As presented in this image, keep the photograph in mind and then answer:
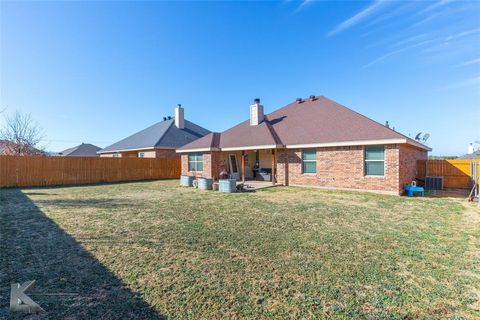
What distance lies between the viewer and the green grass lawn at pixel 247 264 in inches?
116

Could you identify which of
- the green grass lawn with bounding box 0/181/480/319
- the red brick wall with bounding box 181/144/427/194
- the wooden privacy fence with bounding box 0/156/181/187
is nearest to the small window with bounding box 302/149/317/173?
the red brick wall with bounding box 181/144/427/194

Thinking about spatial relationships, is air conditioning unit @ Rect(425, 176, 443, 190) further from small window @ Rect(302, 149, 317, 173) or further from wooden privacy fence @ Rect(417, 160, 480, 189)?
small window @ Rect(302, 149, 317, 173)

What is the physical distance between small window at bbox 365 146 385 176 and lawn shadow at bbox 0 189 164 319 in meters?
12.1

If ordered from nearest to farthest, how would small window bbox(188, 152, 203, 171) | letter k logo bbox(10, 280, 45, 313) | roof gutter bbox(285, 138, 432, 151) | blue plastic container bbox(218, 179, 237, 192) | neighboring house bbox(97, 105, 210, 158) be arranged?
letter k logo bbox(10, 280, 45, 313), roof gutter bbox(285, 138, 432, 151), blue plastic container bbox(218, 179, 237, 192), small window bbox(188, 152, 203, 171), neighboring house bbox(97, 105, 210, 158)

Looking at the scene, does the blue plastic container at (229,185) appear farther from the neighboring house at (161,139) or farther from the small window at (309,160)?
the neighboring house at (161,139)

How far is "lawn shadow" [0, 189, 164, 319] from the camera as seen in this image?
2844 mm

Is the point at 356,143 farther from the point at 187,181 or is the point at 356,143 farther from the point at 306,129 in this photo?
the point at 187,181

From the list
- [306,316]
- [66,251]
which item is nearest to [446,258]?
[306,316]

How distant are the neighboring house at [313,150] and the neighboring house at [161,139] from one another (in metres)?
4.26

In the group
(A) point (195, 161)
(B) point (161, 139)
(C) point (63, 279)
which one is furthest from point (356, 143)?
(B) point (161, 139)

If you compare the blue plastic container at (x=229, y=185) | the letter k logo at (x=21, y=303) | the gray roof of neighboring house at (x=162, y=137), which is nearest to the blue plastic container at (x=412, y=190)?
the blue plastic container at (x=229, y=185)

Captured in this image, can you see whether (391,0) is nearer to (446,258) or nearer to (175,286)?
(446,258)

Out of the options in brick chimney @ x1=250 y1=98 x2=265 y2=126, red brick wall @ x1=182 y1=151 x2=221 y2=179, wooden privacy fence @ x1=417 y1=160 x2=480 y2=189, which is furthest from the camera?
brick chimney @ x1=250 y1=98 x2=265 y2=126

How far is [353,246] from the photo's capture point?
4.91m
